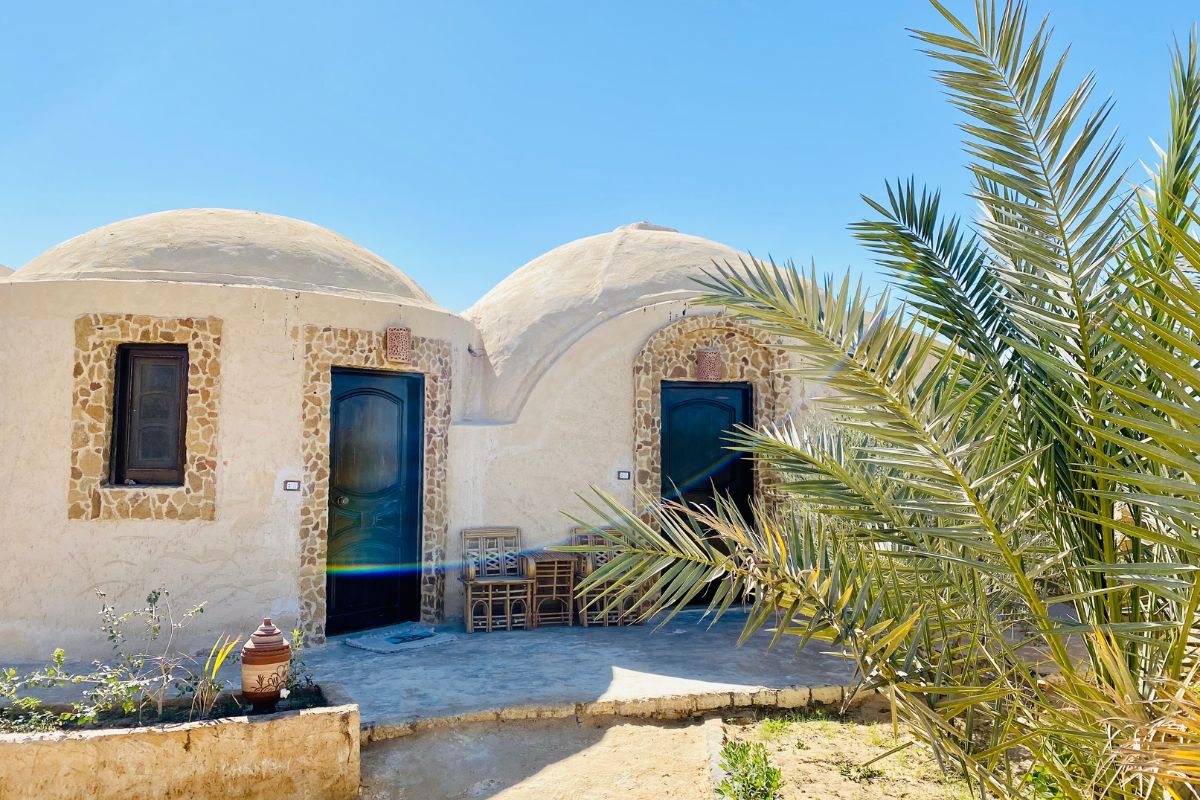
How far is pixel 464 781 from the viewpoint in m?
4.28

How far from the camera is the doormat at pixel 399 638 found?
657 cm

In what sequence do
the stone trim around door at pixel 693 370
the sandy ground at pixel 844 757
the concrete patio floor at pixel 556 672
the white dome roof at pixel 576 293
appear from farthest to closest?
the white dome roof at pixel 576 293 → the stone trim around door at pixel 693 370 → the concrete patio floor at pixel 556 672 → the sandy ground at pixel 844 757

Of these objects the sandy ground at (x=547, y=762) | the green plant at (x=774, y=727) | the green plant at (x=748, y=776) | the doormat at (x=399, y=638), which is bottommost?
the sandy ground at (x=547, y=762)

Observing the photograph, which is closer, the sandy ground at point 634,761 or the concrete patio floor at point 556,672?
the sandy ground at point 634,761

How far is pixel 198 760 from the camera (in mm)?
3906

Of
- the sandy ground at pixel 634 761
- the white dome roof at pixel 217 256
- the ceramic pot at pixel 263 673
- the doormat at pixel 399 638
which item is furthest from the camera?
the white dome roof at pixel 217 256

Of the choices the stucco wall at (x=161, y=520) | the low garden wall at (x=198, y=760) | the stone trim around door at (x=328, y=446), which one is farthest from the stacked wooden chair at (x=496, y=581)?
the low garden wall at (x=198, y=760)

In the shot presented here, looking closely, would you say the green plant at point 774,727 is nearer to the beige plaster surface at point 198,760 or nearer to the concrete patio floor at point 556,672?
the concrete patio floor at point 556,672

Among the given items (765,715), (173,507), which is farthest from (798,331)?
(173,507)

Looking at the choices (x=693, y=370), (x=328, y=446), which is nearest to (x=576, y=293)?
(x=693, y=370)

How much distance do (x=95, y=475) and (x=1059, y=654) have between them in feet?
21.5

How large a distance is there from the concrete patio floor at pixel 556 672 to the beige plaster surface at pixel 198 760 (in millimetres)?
591

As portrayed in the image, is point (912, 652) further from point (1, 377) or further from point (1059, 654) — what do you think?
point (1, 377)

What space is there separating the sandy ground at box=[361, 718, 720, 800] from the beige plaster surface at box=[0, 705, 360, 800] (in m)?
0.32
